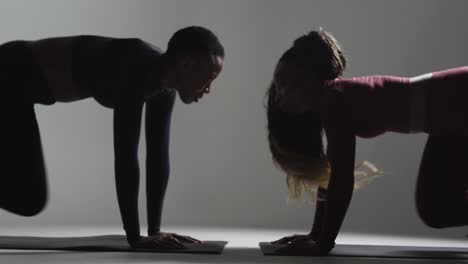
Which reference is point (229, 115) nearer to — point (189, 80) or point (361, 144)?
point (361, 144)

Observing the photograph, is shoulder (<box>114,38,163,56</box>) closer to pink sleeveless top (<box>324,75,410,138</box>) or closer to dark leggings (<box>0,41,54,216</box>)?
dark leggings (<box>0,41,54,216</box>)

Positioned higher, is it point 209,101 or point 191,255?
point 209,101

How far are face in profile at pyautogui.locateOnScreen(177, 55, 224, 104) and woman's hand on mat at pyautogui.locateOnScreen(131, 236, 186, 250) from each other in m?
0.45

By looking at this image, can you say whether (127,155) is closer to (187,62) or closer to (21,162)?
(187,62)

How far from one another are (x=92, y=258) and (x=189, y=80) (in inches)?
24.8

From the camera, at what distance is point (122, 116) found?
83.4 inches

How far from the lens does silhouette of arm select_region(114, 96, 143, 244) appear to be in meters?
2.11

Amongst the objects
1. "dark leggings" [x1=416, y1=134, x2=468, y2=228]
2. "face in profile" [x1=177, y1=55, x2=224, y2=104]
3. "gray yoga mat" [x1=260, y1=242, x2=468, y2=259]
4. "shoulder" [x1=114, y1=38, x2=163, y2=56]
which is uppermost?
"shoulder" [x1=114, y1=38, x2=163, y2=56]

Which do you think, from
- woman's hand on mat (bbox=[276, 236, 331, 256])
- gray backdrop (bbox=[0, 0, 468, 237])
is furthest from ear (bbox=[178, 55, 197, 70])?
gray backdrop (bbox=[0, 0, 468, 237])

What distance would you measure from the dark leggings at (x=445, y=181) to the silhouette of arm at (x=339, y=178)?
44 cm

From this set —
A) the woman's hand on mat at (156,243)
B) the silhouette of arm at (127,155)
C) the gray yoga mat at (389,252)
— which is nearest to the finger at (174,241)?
the woman's hand on mat at (156,243)

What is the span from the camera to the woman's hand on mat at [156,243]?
2156 mm

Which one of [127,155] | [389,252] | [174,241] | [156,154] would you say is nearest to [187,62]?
[127,155]

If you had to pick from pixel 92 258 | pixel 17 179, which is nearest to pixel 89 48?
pixel 17 179
